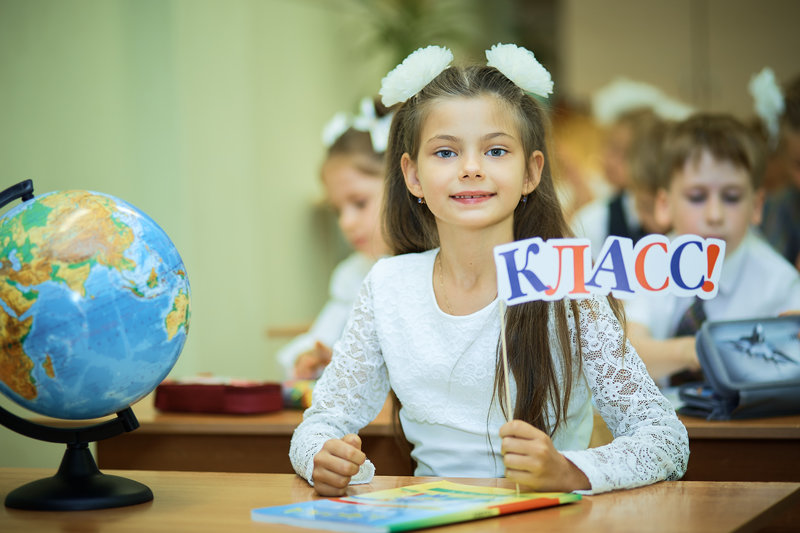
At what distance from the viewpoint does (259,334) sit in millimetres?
5246

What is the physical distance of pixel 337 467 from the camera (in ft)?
5.12

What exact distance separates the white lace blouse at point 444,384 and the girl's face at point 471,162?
20 cm

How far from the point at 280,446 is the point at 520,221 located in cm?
85

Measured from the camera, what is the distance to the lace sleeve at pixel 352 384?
1.87 m

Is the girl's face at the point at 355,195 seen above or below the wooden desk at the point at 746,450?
above

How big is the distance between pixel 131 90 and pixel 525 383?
10.00 feet

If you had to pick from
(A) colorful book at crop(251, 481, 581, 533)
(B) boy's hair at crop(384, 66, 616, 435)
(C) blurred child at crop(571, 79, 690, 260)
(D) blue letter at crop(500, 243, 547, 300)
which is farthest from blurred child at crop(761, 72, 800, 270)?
(A) colorful book at crop(251, 481, 581, 533)

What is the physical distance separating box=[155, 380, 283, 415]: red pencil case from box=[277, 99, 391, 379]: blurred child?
0.81 m

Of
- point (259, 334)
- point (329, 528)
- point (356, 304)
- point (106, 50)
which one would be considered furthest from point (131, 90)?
point (329, 528)

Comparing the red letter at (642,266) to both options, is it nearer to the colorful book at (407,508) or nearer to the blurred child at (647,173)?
the colorful book at (407,508)

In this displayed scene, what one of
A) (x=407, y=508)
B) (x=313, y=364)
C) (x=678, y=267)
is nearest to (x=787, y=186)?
(x=313, y=364)

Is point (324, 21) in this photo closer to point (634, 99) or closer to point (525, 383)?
point (634, 99)

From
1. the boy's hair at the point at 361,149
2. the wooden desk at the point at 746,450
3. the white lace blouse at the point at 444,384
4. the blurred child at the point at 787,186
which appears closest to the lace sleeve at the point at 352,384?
the white lace blouse at the point at 444,384

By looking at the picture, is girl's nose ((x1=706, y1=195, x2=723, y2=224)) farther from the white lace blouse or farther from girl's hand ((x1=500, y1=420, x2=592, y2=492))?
girl's hand ((x1=500, y1=420, x2=592, y2=492))
